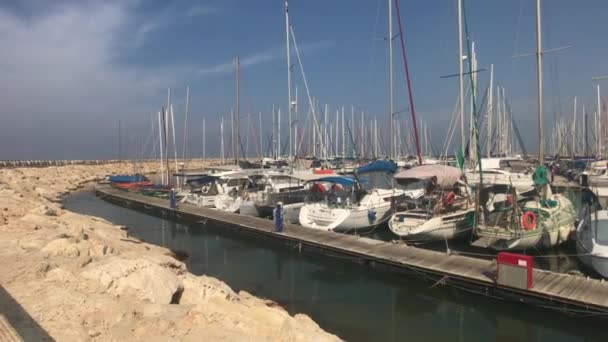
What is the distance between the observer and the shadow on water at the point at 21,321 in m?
6.10

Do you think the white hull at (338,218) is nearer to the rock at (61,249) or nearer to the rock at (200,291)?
the rock at (200,291)

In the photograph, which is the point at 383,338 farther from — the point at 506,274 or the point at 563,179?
the point at 563,179

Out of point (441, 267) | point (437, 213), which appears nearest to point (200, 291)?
point (441, 267)

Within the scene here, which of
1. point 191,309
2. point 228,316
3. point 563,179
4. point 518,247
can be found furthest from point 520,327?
point 563,179

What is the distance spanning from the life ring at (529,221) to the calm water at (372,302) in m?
4.87

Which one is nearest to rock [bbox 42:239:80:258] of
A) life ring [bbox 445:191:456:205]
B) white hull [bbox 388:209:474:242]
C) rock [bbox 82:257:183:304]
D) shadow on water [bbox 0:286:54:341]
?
rock [bbox 82:257:183:304]

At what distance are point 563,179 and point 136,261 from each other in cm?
4680

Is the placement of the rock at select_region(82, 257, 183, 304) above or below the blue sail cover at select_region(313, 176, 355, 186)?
below

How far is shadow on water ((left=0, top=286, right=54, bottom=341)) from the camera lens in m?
6.10

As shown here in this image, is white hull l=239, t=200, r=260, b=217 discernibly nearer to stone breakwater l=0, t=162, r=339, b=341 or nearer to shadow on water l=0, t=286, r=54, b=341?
stone breakwater l=0, t=162, r=339, b=341

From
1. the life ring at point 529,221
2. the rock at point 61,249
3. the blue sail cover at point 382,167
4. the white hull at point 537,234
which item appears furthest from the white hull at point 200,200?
the life ring at point 529,221

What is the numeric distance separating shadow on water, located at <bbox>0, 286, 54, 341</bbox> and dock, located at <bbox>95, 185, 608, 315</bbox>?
11.1 metres

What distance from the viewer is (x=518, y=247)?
15773 millimetres

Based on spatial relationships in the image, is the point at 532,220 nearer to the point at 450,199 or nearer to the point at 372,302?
the point at 450,199
